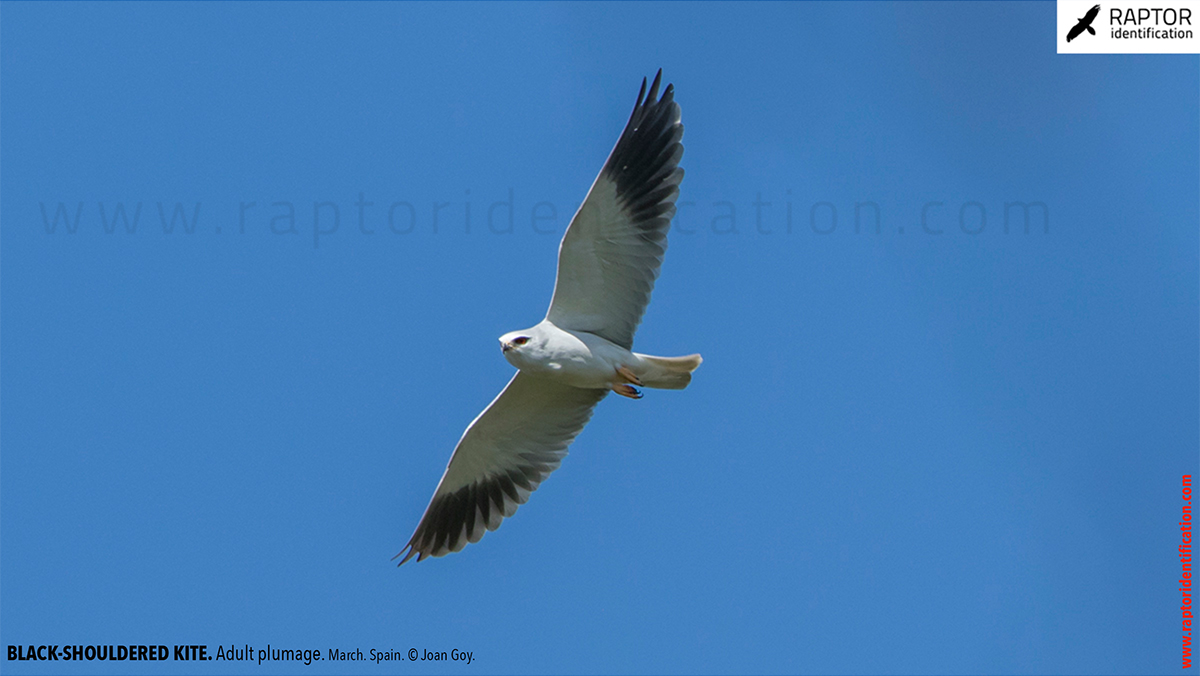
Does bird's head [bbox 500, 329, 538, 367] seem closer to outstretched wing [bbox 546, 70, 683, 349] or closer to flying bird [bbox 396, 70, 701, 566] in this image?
flying bird [bbox 396, 70, 701, 566]

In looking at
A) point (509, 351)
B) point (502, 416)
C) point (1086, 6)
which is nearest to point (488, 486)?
point (502, 416)

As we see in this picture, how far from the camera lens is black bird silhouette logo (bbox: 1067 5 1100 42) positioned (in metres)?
12.5

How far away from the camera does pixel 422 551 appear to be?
12.1 meters

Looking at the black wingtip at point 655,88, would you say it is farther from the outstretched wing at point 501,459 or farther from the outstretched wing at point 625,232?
the outstretched wing at point 501,459

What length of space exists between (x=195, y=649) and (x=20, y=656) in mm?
1601

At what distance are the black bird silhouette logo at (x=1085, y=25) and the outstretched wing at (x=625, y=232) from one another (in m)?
4.20

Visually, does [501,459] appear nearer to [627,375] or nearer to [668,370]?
[627,375]

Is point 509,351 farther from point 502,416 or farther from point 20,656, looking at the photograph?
point 20,656

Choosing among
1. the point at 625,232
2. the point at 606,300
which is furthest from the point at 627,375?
the point at 625,232

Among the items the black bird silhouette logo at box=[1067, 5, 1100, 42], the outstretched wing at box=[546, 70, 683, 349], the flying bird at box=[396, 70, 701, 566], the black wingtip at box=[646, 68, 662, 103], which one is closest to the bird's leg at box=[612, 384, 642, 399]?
the flying bird at box=[396, 70, 701, 566]

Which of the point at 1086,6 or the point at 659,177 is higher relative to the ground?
the point at 1086,6

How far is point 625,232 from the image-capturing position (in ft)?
35.2

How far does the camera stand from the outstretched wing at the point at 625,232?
10625 millimetres

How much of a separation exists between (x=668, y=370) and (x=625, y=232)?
1.14 m
